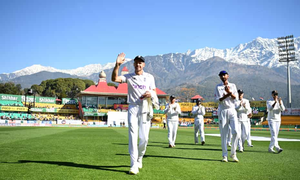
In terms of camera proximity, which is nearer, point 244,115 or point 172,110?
point 244,115

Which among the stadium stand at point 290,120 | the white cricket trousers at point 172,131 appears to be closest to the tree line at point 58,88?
the stadium stand at point 290,120

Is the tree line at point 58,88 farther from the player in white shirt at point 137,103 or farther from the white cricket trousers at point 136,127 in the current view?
the white cricket trousers at point 136,127

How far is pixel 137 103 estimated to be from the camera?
19.5 feet

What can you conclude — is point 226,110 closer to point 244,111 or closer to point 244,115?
point 244,111

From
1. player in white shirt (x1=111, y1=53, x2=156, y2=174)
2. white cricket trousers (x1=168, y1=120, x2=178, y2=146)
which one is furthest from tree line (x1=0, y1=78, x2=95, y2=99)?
player in white shirt (x1=111, y1=53, x2=156, y2=174)

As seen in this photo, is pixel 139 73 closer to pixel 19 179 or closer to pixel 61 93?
pixel 19 179

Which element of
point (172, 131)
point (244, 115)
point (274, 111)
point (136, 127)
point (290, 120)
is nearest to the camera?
point (136, 127)

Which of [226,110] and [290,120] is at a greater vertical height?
[226,110]

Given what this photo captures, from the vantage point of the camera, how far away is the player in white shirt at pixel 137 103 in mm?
5770

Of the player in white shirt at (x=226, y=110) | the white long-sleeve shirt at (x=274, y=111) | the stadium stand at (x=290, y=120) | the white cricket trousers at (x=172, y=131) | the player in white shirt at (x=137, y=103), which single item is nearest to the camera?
the player in white shirt at (x=137, y=103)

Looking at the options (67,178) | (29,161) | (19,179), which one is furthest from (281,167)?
(29,161)

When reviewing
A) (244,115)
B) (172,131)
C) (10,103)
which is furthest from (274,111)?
(10,103)

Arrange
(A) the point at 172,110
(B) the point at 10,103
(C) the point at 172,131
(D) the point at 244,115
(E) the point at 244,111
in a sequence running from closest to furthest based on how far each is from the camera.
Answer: (E) the point at 244,111 < (D) the point at 244,115 < (C) the point at 172,131 < (A) the point at 172,110 < (B) the point at 10,103

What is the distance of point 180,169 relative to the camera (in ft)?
19.1
